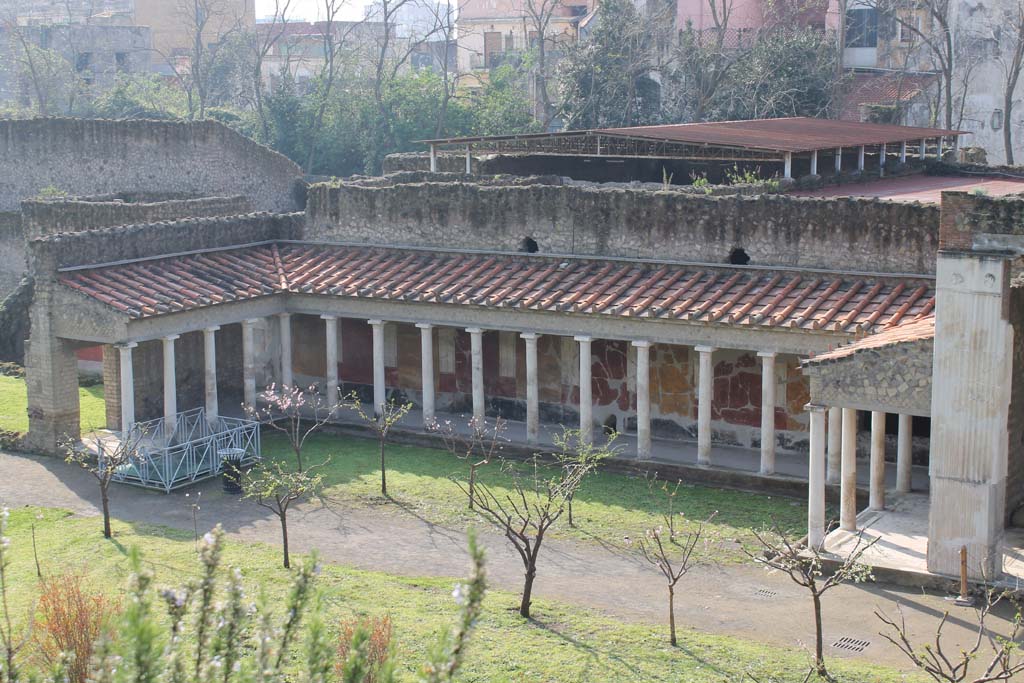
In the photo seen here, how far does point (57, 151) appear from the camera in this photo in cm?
3850

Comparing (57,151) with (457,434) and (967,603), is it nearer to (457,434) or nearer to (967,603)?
(457,434)

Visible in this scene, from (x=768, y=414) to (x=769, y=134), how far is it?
9.56 metres

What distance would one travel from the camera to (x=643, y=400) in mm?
21922

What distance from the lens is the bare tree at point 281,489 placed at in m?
17.9

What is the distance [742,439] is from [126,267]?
10679 mm

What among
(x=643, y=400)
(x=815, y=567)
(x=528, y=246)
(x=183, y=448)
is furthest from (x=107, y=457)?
(x=815, y=567)

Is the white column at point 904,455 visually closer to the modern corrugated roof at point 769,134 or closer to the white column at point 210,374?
the modern corrugated roof at point 769,134

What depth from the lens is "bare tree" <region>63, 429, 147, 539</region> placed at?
63.5 feet

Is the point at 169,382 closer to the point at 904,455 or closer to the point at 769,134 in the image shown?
the point at 904,455

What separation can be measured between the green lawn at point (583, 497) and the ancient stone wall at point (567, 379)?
2020 millimetres

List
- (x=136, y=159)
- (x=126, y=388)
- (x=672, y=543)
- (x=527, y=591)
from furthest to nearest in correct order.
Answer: (x=136, y=159), (x=126, y=388), (x=672, y=543), (x=527, y=591)

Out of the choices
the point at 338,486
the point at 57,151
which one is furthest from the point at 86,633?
the point at 57,151

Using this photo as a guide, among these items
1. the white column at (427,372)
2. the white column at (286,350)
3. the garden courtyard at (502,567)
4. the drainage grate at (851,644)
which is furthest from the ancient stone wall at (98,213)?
the drainage grate at (851,644)

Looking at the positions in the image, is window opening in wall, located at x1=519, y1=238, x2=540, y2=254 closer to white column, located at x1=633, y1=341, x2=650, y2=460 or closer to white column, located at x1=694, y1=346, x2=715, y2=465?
white column, located at x1=633, y1=341, x2=650, y2=460
